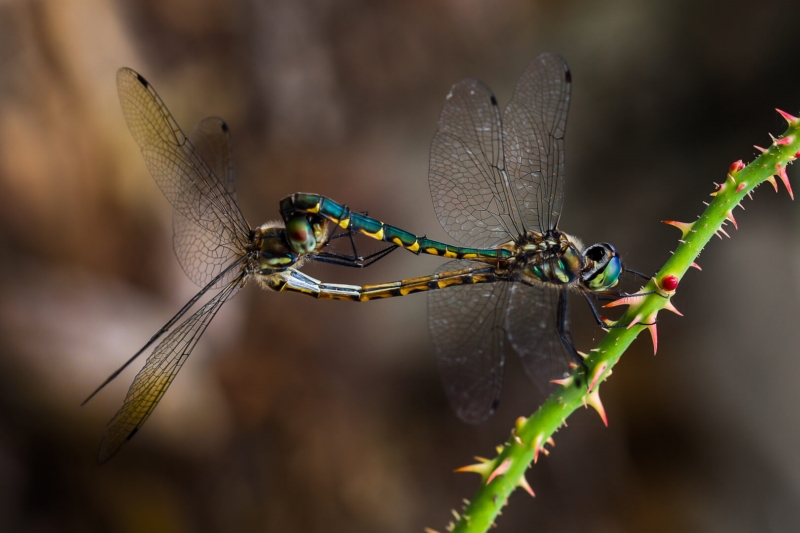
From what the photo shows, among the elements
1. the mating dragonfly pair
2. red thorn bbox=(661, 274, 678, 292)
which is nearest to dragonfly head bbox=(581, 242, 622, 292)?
the mating dragonfly pair

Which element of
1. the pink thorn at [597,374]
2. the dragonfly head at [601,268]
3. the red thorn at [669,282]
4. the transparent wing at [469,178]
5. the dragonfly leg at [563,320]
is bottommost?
the pink thorn at [597,374]

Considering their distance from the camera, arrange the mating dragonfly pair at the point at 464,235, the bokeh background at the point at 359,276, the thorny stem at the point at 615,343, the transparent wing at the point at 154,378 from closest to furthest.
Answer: the thorny stem at the point at 615,343, the transparent wing at the point at 154,378, the mating dragonfly pair at the point at 464,235, the bokeh background at the point at 359,276

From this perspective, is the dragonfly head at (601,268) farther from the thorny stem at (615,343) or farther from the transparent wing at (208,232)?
the transparent wing at (208,232)

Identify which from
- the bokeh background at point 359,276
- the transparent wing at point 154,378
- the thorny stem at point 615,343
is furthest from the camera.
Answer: the bokeh background at point 359,276

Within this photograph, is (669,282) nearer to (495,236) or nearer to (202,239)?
(495,236)

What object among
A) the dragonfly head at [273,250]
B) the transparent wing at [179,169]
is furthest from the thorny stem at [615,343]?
the transparent wing at [179,169]

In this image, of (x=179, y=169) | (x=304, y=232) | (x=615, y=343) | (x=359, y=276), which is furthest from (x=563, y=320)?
(x=359, y=276)

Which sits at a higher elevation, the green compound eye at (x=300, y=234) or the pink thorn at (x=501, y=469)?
the green compound eye at (x=300, y=234)
